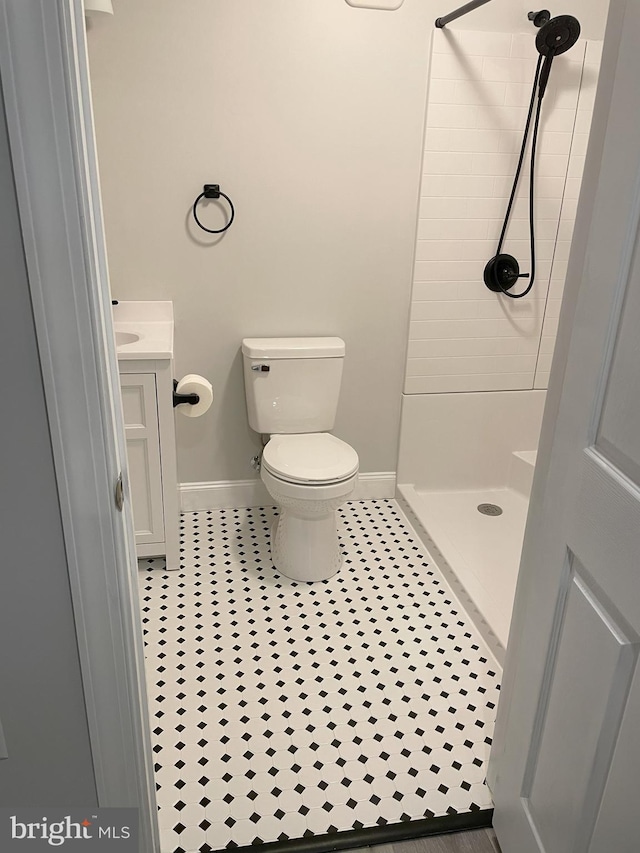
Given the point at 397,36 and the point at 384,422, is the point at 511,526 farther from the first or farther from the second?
the point at 397,36

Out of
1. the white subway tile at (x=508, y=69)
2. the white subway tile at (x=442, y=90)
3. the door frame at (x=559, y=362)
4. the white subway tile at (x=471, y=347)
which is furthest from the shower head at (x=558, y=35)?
the door frame at (x=559, y=362)

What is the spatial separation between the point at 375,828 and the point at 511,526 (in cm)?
152

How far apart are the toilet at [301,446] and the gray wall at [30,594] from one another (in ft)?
4.14

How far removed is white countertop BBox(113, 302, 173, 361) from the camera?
226 cm

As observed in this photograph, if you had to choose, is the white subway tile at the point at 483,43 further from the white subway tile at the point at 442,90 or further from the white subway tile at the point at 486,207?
the white subway tile at the point at 486,207

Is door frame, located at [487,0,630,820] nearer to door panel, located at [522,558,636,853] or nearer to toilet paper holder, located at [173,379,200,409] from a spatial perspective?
door panel, located at [522,558,636,853]

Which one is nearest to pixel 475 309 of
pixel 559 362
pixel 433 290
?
pixel 433 290

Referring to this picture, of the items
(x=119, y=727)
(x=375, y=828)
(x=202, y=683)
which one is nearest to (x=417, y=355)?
(x=202, y=683)

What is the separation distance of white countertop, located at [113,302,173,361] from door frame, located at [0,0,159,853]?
1244 mm

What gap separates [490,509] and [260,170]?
1.70 metres

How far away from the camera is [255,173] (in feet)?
8.05

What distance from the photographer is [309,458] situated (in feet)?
7.88

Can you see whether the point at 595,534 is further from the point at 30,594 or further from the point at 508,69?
the point at 508,69

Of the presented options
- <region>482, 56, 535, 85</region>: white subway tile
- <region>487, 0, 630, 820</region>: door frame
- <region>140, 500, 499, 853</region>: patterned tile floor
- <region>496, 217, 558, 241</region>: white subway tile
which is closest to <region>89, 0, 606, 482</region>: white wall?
<region>482, 56, 535, 85</region>: white subway tile
